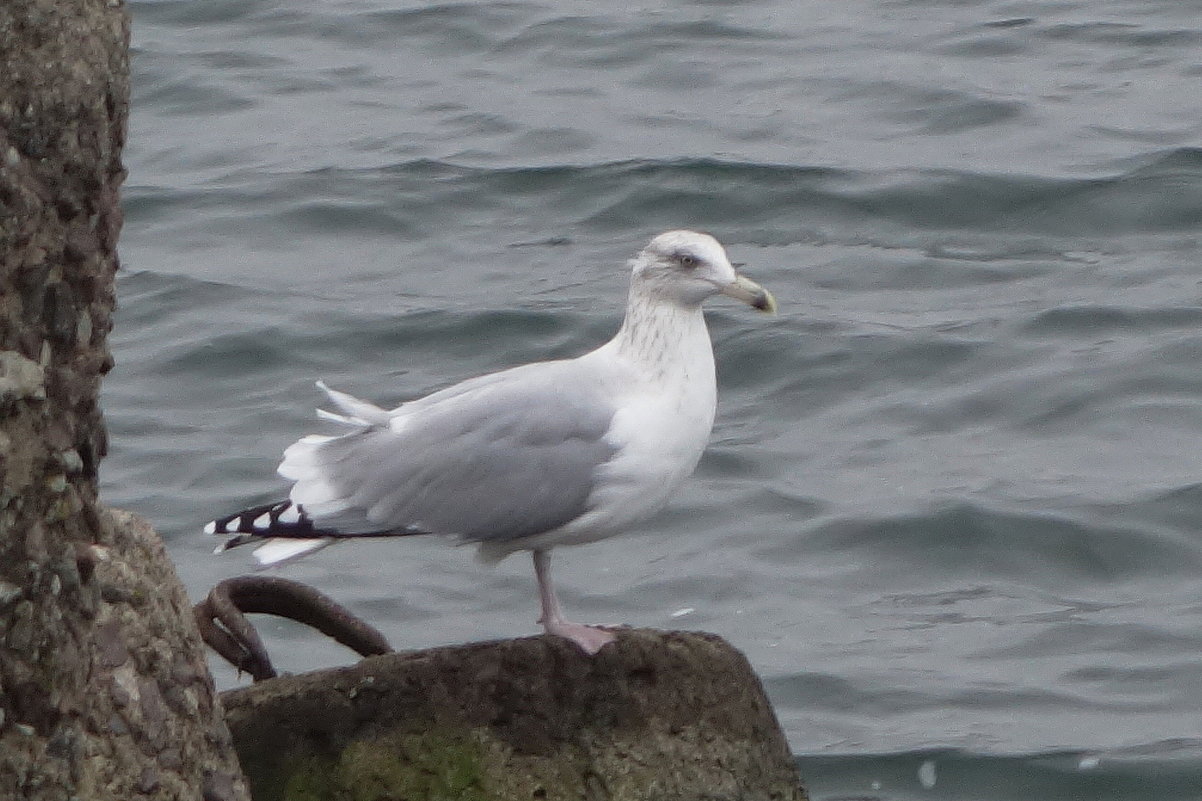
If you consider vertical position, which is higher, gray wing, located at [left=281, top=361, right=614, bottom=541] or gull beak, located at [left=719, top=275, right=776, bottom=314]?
gull beak, located at [left=719, top=275, right=776, bottom=314]

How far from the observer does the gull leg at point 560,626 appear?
388cm

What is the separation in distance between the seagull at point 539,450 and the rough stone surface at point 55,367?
1860 mm

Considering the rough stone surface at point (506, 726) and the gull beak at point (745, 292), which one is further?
the gull beak at point (745, 292)

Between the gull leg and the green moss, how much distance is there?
27 centimetres

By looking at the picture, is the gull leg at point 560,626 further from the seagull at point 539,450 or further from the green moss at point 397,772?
the green moss at point 397,772

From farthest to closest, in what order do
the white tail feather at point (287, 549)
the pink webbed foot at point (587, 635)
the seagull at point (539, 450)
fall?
the white tail feather at point (287, 549) → the seagull at point (539, 450) → the pink webbed foot at point (587, 635)

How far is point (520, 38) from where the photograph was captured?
12852mm

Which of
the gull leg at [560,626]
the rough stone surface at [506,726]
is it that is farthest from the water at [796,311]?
the rough stone surface at [506,726]

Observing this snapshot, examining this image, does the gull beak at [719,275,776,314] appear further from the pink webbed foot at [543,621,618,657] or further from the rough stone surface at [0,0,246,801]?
the rough stone surface at [0,0,246,801]

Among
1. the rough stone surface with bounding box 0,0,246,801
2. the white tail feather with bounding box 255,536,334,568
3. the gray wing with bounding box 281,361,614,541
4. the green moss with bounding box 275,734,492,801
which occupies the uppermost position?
the rough stone surface with bounding box 0,0,246,801

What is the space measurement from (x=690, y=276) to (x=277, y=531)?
1.11 meters

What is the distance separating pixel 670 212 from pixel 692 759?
660cm

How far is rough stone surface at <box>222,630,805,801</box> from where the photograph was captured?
3.72 meters

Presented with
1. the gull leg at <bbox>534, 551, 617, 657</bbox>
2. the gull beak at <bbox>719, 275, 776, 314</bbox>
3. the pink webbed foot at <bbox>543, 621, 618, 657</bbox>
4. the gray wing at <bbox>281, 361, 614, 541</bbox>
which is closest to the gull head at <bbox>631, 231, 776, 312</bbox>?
the gull beak at <bbox>719, 275, 776, 314</bbox>
